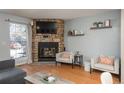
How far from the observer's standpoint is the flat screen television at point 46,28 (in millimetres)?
6312

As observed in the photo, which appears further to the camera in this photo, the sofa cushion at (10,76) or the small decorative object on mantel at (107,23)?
the small decorative object on mantel at (107,23)

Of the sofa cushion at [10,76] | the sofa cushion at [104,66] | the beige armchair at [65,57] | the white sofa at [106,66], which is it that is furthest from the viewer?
the beige armchair at [65,57]

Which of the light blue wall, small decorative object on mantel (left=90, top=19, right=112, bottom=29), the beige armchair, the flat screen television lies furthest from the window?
small decorative object on mantel (left=90, top=19, right=112, bottom=29)

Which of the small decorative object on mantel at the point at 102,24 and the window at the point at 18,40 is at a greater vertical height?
the small decorative object on mantel at the point at 102,24

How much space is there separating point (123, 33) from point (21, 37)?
4245mm

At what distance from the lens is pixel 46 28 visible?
6348 mm

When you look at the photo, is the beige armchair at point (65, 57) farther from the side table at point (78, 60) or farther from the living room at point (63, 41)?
the side table at point (78, 60)

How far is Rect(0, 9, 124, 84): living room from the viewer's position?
4574mm

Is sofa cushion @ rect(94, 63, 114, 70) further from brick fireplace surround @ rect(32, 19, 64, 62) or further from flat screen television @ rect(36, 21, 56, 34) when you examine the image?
flat screen television @ rect(36, 21, 56, 34)

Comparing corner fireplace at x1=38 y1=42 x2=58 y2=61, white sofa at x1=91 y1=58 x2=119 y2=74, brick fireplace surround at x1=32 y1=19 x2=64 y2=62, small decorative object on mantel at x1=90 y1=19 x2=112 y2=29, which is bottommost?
white sofa at x1=91 y1=58 x2=119 y2=74

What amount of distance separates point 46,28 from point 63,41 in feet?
3.36

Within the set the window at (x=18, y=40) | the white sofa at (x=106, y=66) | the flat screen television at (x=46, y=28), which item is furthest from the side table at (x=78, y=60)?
the window at (x=18, y=40)
